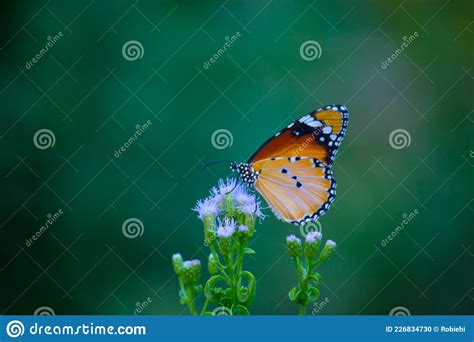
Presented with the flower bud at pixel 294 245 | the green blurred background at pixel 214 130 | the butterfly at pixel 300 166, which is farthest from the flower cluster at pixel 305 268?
the green blurred background at pixel 214 130

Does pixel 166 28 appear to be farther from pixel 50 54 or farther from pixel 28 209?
pixel 28 209

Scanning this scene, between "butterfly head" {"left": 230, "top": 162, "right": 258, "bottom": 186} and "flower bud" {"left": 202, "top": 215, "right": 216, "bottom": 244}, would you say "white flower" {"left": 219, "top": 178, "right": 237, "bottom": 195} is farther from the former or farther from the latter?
"butterfly head" {"left": 230, "top": 162, "right": 258, "bottom": 186}

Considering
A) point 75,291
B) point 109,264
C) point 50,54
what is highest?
point 50,54

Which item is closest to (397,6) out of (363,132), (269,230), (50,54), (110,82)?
(363,132)

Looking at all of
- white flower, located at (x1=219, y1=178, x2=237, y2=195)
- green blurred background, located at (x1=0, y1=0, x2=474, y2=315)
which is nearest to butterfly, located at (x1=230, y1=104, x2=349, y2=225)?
white flower, located at (x1=219, y1=178, x2=237, y2=195)

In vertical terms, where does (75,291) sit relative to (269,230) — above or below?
below

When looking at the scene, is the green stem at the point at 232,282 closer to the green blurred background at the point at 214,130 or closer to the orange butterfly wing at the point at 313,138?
the orange butterfly wing at the point at 313,138
